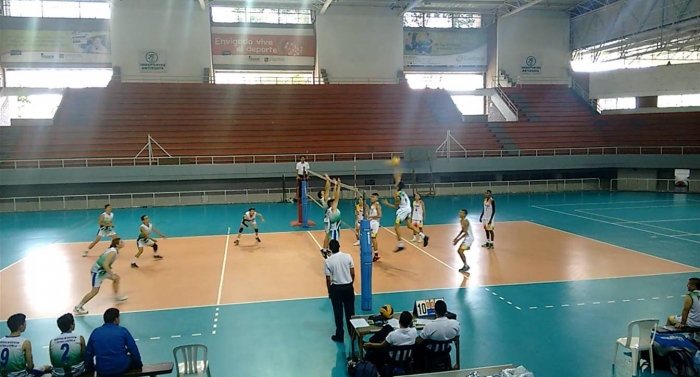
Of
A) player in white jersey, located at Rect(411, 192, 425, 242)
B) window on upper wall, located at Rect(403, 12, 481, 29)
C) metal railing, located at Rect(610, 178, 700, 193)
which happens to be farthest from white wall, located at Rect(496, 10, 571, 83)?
player in white jersey, located at Rect(411, 192, 425, 242)

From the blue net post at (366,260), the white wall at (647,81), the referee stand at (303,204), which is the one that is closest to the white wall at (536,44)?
the white wall at (647,81)

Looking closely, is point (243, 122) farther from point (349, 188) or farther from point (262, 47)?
point (349, 188)

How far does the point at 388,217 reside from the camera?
24.5 metres

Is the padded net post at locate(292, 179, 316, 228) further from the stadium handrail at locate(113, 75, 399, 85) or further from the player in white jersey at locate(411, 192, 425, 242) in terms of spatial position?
the stadium handrail at locate(113, 75, 399, 85)

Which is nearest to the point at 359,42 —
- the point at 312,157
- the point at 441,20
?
the point at 441,20

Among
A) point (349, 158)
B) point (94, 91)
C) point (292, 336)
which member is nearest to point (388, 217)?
point (349, 158)

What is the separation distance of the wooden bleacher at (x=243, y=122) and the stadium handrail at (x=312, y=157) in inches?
24.9

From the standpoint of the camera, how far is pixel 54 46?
3562 cm

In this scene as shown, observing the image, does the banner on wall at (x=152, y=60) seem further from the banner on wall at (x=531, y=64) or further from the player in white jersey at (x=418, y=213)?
the banner on wall at (x=531, y=64)

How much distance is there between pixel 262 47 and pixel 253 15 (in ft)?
8.40

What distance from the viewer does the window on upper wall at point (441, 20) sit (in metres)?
41.1

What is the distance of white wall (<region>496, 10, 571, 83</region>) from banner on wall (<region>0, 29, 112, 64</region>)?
98.6 ft

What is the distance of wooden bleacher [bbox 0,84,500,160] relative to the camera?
30.6 m

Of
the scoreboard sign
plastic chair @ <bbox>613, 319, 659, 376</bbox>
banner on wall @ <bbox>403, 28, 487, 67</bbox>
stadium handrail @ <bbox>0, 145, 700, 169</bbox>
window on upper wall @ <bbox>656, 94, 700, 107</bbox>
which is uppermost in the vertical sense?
banner on wall @ <bbox>403, 28, 487, 67</bbox>
